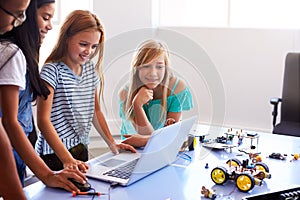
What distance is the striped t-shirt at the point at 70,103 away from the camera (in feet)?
5.89

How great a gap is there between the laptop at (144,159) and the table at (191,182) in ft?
0.08

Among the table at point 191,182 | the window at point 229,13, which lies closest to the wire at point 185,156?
the table at point 191,182

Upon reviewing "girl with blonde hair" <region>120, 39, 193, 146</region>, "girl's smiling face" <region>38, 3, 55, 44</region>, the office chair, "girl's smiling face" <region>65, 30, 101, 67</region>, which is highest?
"girl's smiling face" <region>38, 3, 55, 44</region>

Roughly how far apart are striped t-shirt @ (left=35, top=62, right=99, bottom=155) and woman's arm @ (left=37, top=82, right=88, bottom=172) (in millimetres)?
105

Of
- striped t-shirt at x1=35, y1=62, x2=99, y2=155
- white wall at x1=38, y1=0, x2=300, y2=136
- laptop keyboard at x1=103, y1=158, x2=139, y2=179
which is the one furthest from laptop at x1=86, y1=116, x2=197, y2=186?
white wall at x1=38, y1=0, x2=300, y2=136

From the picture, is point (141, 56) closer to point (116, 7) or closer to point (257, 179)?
point (257, 179)

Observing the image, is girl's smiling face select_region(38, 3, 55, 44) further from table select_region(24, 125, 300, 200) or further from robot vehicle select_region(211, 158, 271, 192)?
robot vehicle select_region(211, 158, 271, 192)

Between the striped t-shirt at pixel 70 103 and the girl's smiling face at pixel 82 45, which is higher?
the girl's smiling face at pixel 82 45

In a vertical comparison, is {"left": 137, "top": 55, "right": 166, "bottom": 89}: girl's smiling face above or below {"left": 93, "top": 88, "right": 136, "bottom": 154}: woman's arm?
above

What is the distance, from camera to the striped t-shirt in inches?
70.7

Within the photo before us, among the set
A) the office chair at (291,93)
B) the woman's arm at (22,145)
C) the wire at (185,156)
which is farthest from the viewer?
the office chair at (291,93)

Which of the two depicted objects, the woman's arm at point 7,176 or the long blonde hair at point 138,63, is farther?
the long blonde hair at point 138,63

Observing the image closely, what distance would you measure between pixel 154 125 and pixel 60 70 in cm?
44

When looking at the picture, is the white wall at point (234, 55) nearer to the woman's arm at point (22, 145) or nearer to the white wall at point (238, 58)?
the white wall at point (238, 58)
